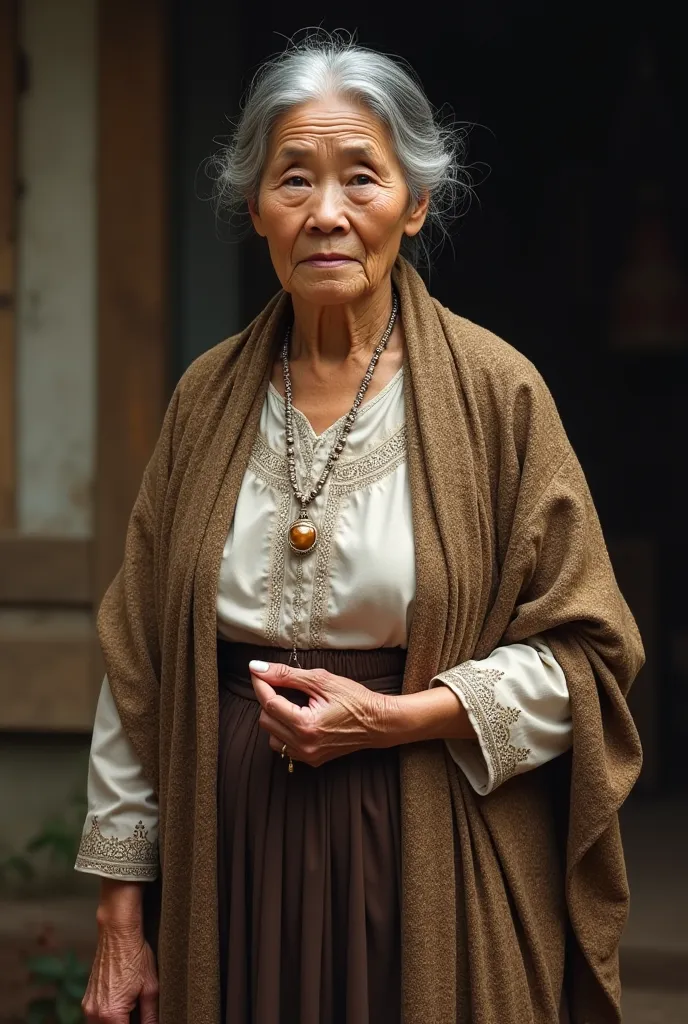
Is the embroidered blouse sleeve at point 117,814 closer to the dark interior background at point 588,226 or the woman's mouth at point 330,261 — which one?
the woman's mouth at point 330,261

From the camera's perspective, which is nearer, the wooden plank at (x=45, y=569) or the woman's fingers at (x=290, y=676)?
the woman's fingers at (x=290, y=676)

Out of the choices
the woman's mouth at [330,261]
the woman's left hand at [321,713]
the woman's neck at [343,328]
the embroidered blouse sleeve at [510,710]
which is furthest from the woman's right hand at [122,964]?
the woman's mouth at [330,261]

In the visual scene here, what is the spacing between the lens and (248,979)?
2.07 m

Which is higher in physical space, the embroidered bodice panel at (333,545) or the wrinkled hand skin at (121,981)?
the embroidered bodice panel at (333,545)

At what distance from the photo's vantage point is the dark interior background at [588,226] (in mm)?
4996

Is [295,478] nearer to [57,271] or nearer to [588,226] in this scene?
[57,271]

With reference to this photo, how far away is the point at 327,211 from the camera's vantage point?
1.99m

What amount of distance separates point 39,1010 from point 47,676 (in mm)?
854

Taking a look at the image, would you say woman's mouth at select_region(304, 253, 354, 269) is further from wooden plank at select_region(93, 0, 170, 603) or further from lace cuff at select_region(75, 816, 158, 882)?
wooden plank at select_region(93, 0, 170, 603)

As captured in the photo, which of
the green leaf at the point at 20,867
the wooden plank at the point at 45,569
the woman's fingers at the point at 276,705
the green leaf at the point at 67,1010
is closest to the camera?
the woman's fingers at the point at 276,705

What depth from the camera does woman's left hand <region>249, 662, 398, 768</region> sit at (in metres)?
1.91

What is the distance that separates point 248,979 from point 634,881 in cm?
278

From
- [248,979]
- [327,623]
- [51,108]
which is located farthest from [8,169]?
[248,979]

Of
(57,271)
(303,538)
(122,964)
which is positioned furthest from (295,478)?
(57,271)
